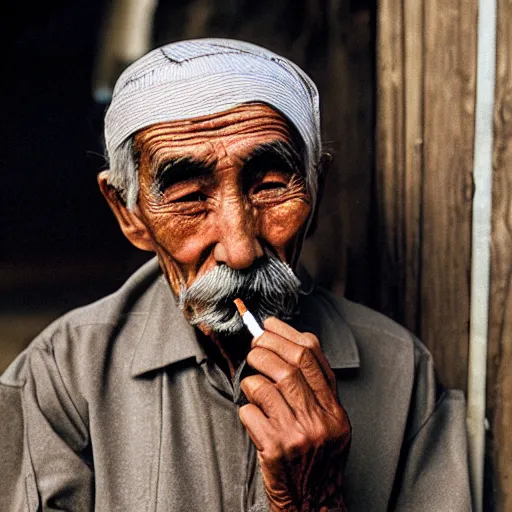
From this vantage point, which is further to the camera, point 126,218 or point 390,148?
point 390,148

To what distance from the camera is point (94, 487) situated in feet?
6.63

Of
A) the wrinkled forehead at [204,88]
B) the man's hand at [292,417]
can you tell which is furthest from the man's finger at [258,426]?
the wrinkled forehead at [204,88]

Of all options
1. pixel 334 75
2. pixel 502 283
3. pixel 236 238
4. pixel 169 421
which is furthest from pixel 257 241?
pixel 334 75

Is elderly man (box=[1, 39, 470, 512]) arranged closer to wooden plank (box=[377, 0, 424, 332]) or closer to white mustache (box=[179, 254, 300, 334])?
white mustache (box=[179, 254, 300, 334])

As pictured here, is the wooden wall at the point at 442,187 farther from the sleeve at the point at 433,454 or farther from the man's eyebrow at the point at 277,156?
the man's eyebrow at the point at 277,156

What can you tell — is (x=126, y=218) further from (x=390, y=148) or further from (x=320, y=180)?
(x=390, y=148)

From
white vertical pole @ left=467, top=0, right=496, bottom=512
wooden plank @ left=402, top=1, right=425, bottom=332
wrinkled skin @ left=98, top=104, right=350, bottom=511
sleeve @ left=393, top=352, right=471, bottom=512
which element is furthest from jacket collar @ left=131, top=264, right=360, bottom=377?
white vertical pole @ left=467, top=0, right=496, bottom=512

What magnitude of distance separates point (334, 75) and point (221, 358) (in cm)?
122

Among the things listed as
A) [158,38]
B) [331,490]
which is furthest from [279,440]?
[158,38]

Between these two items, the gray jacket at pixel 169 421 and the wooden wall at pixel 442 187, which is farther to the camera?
the wooden wall at pixel 442 187

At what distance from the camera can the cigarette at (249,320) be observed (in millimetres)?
1788

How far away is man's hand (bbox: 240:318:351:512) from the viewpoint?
167 cm

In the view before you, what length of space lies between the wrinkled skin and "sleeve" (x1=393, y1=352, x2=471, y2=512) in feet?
1.19

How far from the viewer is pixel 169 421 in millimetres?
2045
